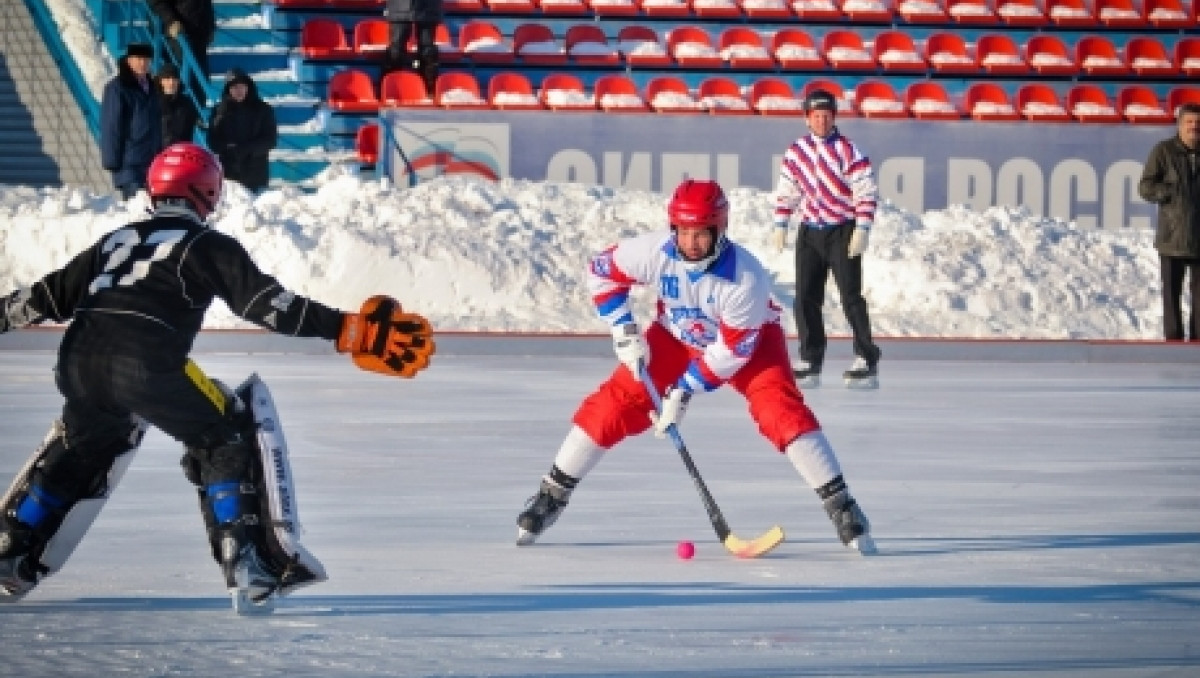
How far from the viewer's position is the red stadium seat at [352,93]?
65.5 feet

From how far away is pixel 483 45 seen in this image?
68.0ft

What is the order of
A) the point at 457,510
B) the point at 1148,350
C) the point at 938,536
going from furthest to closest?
the point at 1148,350 < the point at 457,510 < the point at 938,536

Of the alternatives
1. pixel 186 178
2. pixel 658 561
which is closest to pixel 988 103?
pixel 658 561

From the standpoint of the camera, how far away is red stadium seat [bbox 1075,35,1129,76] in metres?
21.5

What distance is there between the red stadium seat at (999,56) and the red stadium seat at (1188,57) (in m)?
1.43

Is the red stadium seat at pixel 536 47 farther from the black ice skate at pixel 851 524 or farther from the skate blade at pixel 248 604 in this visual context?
the skate blade at pixel 248 604

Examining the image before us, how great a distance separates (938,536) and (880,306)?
1072cm

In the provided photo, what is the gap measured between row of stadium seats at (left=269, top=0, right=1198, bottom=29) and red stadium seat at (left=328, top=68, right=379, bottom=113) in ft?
3.61

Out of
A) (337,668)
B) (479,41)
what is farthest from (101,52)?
(337,668)

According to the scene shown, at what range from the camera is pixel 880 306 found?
17.7m

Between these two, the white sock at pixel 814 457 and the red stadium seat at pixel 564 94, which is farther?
the red stadium seat at pixel 564 94

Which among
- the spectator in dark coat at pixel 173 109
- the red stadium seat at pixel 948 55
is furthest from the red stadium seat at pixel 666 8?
the spectator in dark coat at pixel 173 109

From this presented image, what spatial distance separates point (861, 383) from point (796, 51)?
8.45 metres

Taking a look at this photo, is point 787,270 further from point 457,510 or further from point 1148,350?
point 457,510
